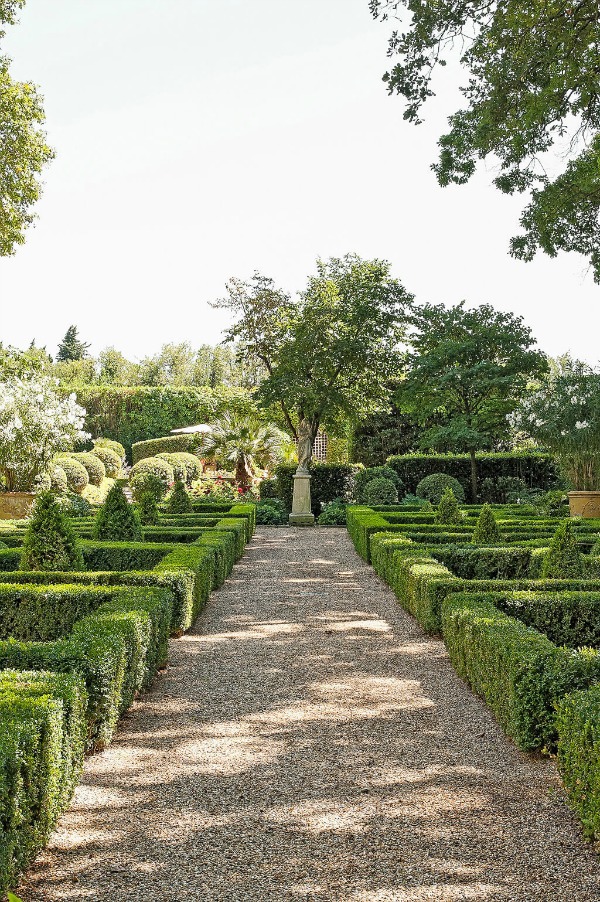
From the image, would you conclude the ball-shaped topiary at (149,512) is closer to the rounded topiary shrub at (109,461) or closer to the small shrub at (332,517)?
the small shrub at (332,517)

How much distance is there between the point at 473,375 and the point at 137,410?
19047mm

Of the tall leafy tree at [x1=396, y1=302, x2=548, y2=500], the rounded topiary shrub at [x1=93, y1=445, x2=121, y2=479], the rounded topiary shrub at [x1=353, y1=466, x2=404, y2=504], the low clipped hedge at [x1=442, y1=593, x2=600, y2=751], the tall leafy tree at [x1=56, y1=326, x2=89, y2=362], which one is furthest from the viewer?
the tall leafy tree at [x1=56, y1=326, x2=89, y2=362]

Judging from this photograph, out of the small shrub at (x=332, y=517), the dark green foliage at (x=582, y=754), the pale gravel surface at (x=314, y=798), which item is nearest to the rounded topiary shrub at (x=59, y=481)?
the small shrub at (x=332, y=517)

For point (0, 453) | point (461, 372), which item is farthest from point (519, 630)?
point (461, 372)

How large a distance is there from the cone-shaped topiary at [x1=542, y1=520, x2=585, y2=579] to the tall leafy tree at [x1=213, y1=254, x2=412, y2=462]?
12.9 meters

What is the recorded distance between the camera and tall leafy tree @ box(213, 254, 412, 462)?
20328 millimetres

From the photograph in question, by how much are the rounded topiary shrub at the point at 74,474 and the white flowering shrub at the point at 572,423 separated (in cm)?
1083

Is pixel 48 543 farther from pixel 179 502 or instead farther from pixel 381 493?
pixel 381 493

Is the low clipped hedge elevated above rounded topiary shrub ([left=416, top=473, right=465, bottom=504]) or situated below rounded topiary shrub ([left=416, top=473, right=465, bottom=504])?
below

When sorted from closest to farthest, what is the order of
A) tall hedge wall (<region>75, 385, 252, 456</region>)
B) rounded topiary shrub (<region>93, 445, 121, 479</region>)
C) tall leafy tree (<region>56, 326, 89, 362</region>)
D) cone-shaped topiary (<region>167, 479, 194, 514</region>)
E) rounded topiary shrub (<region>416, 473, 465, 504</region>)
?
cone-shaped topiary (<region>167, 479, 194, 514</region>) → rounded topiary shrub (<region>416, 473, 465, 504</region>) → rounded topiary shrub (<region>93, 445, 121, 479</region>) → tall hedge wall (<region>75, 385, 252, 456</region>) → tall leafy tree (<region>56, 326, 89, 362</region>)

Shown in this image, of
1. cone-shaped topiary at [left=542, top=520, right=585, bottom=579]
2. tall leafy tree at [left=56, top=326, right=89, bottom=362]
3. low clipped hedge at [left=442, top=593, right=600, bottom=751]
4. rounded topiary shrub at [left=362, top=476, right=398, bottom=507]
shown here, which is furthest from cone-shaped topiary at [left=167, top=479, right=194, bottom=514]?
tall leafy tree at [left=56, top=326, right=89, bottom=362]

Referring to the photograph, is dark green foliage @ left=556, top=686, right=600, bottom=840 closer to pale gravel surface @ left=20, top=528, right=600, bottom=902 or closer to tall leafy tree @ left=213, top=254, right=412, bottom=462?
pale gravel surface @ left=20, top=528, right=600, bottom=902

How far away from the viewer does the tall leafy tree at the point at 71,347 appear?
55781mm

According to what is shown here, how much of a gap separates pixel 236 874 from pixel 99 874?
510 mm
